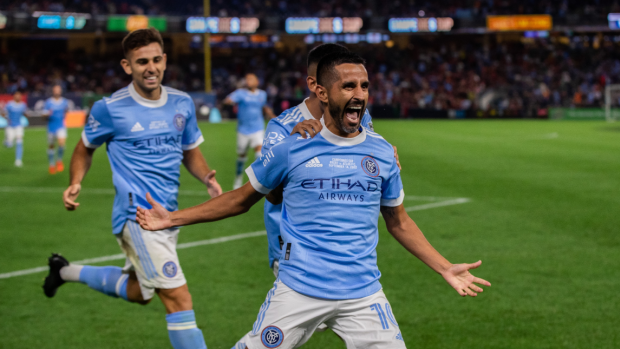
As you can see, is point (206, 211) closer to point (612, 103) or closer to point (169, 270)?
point (169, 270)

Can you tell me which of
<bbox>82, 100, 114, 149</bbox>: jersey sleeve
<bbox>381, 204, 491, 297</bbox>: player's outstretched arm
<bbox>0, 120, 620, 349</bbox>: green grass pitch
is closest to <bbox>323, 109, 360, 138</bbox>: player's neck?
<bbox>381, 204, 491, 297</bbox>: player's outstretched arm

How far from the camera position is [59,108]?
1820 cm

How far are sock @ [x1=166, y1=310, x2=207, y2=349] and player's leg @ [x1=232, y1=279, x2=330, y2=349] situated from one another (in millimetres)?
1483

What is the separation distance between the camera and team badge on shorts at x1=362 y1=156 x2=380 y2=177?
3342 mm

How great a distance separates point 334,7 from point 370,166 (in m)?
50.0

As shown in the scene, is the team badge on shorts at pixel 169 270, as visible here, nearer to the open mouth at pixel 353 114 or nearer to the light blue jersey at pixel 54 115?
the open mouth at pixel 353 114

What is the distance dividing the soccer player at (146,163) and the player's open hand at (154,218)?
1.35 meters

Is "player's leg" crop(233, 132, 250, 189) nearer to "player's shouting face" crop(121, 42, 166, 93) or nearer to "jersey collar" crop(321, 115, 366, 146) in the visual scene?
"player's shouting face" crop(121, 42, 166, 93)

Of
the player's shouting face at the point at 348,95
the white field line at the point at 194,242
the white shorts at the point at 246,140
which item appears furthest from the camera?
the white shorts at the point at 246,140

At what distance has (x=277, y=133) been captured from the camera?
4102 mm

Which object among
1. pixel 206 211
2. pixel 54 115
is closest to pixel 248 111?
pixel 54 115

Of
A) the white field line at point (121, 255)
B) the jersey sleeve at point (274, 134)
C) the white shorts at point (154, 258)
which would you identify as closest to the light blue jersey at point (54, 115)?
the white field line at point (121, 255)

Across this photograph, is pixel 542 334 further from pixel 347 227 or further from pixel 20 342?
pixel 20 342

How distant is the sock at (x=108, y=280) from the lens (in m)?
5.45
